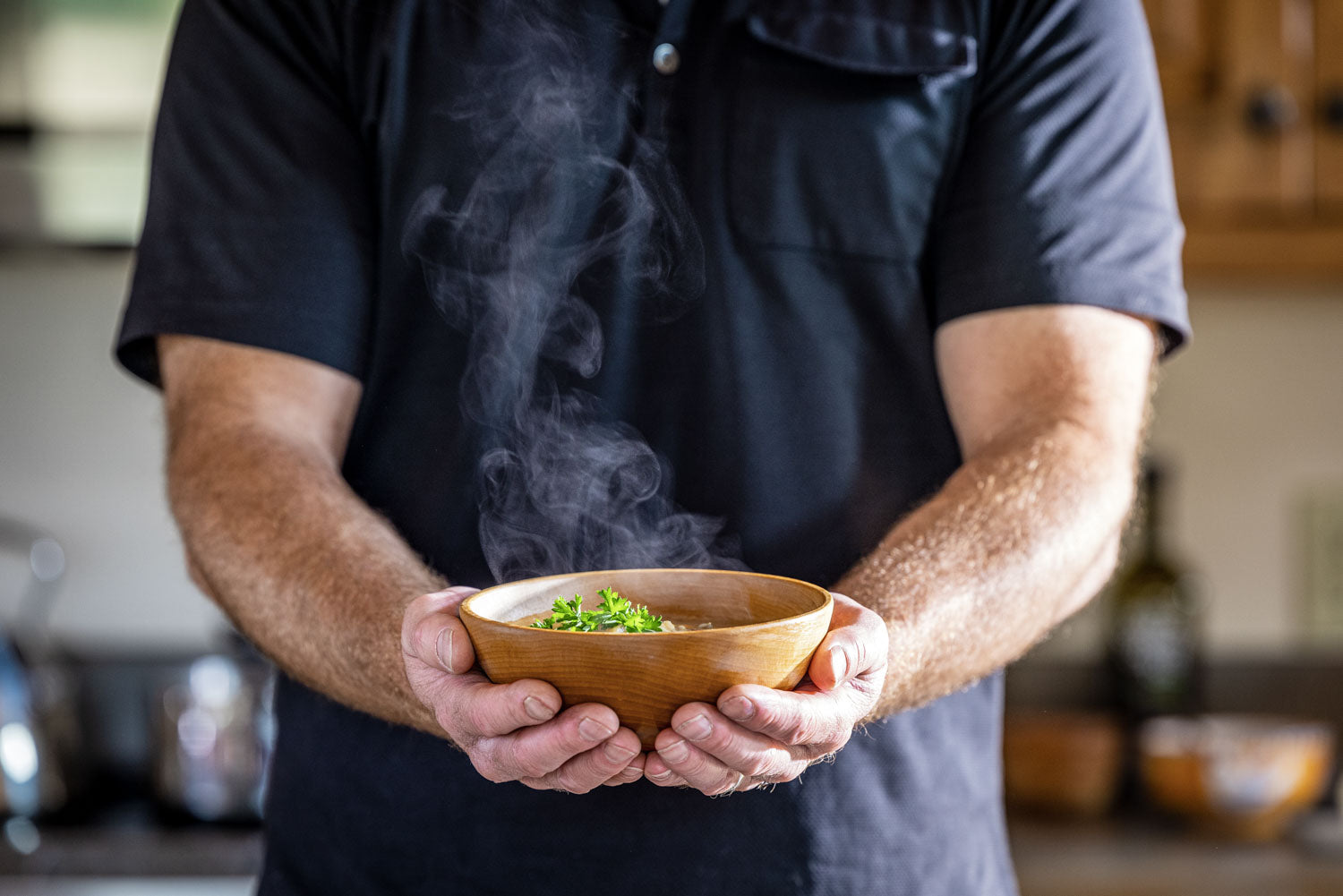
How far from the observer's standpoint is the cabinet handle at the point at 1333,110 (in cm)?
183

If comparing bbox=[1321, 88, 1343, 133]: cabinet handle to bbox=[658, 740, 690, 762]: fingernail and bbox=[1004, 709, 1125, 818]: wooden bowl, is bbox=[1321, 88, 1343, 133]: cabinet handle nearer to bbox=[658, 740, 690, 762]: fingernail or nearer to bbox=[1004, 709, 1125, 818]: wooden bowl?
bbox=[1004, 709, 1125, 818]: wooden bowl

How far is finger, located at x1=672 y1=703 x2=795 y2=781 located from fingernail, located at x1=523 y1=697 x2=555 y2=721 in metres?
0.06

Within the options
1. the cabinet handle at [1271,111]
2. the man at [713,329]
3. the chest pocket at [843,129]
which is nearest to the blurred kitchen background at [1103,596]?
the cabinet handle at [1271,111]

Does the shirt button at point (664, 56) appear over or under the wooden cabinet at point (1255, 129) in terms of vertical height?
over

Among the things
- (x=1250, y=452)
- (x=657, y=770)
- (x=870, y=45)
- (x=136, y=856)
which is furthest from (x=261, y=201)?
(x=1250, y=452)

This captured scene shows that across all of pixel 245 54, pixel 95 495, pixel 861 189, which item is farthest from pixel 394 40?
pixel 95 495

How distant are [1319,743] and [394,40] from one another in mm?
1609

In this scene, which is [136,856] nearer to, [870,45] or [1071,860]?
[1071,860]

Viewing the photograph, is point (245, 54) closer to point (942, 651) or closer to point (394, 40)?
point (394, 40)

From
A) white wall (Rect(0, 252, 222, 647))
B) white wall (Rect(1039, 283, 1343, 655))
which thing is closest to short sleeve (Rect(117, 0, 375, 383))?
white wall (Rect(0, 252, 222, 647))

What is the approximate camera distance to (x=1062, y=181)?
3.31 ft

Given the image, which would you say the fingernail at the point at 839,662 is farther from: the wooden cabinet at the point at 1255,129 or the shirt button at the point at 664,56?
the wooden cabinet at the point at 1255,129

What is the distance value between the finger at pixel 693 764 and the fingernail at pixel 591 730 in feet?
0.10

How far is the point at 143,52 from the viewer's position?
192 cm
